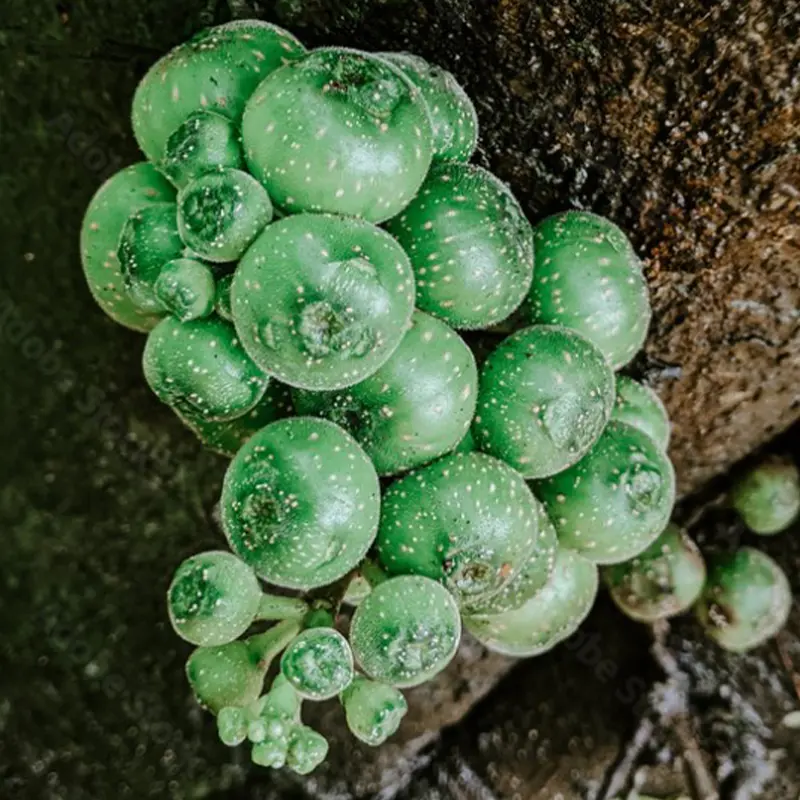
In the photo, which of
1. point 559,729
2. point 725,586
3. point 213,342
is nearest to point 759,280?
point 725,586

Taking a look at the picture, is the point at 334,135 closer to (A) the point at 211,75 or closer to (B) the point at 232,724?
(A) the point at 211,75

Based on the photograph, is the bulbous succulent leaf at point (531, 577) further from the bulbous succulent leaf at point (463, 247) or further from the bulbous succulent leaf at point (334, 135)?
the bulbous succulent leaf at point (334, 135)

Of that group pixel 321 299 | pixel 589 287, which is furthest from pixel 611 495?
pixel 321 299

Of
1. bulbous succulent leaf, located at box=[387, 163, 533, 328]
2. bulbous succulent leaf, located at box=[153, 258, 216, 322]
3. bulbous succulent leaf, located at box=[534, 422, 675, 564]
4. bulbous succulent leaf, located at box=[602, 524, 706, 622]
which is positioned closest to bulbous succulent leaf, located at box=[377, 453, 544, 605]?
bulbous succulent leaf, located at box=[534, 422, 675, 564]

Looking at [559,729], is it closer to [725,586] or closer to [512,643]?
[725,586]

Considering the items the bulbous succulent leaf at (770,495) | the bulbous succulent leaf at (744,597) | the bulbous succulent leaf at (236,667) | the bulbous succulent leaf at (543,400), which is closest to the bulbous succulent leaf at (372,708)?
the bulbous succulent leaf at (236,667)
